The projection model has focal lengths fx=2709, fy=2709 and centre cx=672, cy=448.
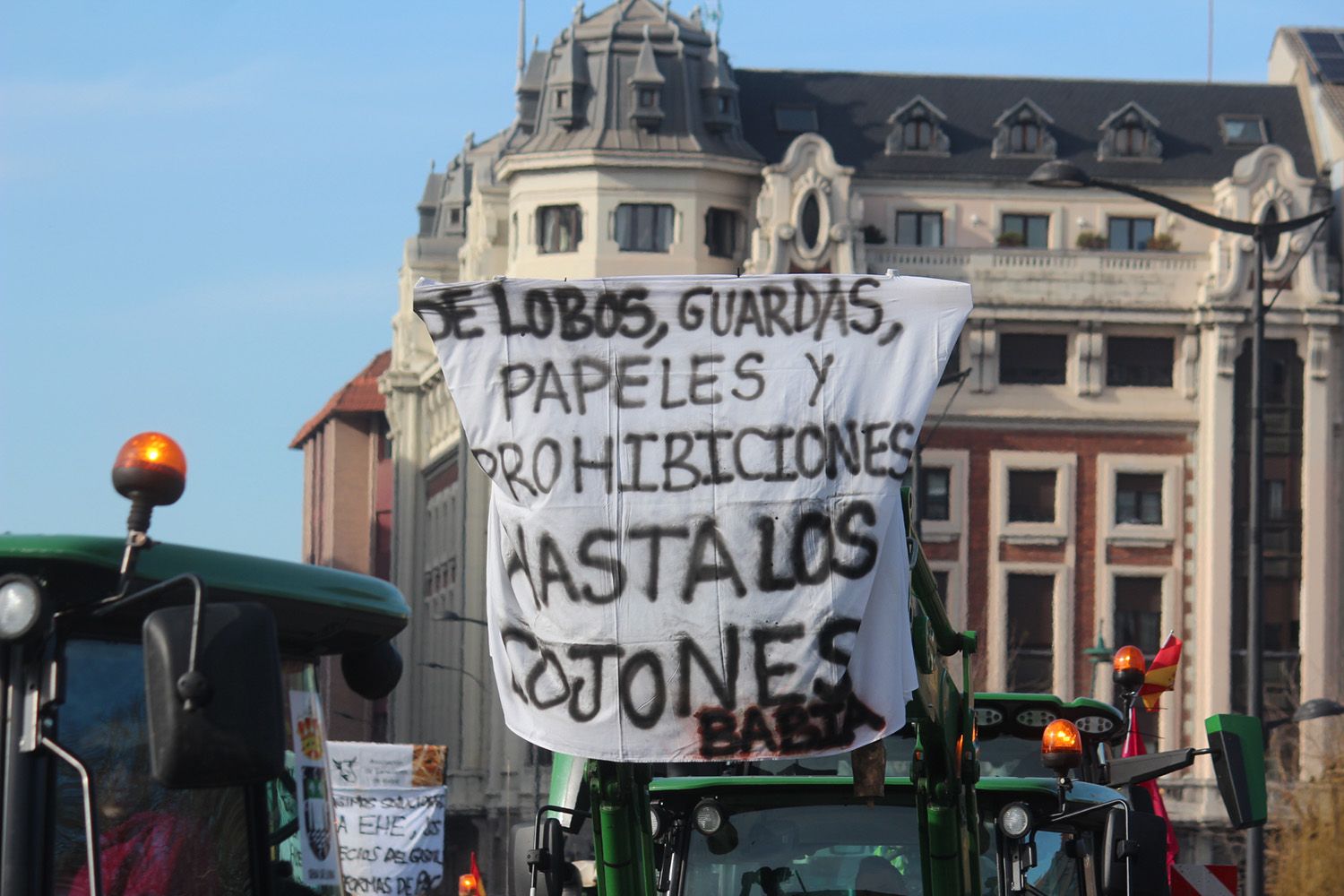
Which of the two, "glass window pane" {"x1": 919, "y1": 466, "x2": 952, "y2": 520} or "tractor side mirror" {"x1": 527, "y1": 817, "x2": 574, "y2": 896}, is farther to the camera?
"glass window pane" {"x1": 919, "y1": 466, "x2": 952, "y2": 520}

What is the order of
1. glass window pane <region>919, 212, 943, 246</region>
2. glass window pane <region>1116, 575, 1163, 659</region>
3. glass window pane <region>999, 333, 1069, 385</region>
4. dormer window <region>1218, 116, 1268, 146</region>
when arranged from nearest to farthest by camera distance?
glass window pane <region>1116, 575, 1163, 659</region>
glass window pane <region>999, 333, 1069, 385</region>
glass window pane <region>919, 212, 943, 246</region>
dormer window <region>1218, 116, 1268, 146</region>

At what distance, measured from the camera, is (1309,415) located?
230 feet

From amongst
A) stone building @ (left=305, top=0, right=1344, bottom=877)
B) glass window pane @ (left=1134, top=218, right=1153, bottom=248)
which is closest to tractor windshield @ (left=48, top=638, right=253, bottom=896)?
stone building @ (left=305, top=0, right=1344, bottom=877)

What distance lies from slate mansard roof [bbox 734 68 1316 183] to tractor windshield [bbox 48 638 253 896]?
6682 cm

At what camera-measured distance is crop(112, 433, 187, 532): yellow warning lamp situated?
568 centimetres

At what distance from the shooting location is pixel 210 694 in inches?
201

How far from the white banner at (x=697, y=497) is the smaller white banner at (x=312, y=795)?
0.65 metres

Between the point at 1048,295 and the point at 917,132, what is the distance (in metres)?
6.40

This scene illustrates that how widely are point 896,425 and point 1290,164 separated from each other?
65508 millimetres

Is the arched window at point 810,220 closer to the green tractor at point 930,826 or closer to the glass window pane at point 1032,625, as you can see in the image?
the glass window pane at point 1032,625

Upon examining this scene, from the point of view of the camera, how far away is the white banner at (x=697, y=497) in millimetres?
7613

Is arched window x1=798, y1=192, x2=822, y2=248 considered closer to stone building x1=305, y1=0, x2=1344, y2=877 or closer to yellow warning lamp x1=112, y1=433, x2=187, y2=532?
stone building x1=305, y1=0, x2=1344, y2=877

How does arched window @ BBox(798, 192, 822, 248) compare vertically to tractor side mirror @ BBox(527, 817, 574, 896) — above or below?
above

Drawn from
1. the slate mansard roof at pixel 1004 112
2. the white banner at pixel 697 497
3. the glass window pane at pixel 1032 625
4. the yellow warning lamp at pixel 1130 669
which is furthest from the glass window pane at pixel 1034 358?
the white banner at pixel 697 497
